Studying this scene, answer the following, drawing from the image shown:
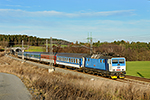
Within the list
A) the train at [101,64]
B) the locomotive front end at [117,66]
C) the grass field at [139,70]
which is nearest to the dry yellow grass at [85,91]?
the locomotive front end at [117,66]

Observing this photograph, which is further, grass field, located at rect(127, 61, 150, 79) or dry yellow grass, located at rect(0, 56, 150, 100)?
grass field, located at rect(127, 61, 150, 79)

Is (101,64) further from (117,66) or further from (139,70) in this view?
(139,70)

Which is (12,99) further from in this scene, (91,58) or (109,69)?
(91,58)

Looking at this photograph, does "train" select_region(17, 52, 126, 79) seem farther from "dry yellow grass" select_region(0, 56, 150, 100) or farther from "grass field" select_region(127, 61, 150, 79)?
"grass field" select_region(127, 61, 150, 79)

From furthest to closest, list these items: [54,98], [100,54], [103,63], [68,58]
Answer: [68,58], [100,54], [103,63], [54,98]

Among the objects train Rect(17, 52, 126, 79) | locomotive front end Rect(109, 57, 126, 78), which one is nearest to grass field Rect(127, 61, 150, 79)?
locomotive front end Rect(109, 57, 126, 78)

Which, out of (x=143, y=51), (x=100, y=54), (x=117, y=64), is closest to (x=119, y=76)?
(x=117, y=64)

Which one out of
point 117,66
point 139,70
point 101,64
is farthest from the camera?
point 139,70

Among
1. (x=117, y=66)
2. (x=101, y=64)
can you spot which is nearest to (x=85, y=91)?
(x=117, y=66)

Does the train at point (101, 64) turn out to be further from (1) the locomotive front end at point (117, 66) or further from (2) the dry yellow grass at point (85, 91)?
(2) the dry yellow grass at point (85, 91)

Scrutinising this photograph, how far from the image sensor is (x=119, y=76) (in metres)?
21.1

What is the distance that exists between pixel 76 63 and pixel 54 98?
21.9m

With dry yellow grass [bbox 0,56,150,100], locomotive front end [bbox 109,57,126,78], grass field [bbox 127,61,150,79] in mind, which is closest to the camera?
dry yellow grass [bbox 0,56,150,100]

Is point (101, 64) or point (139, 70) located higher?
point (101, 64)
